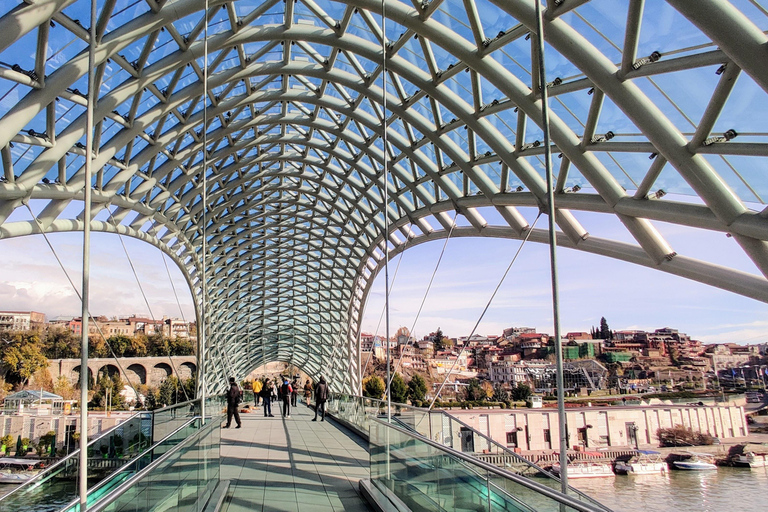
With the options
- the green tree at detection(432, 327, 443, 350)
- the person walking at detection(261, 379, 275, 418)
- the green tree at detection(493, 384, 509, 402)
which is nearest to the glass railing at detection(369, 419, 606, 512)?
the person walking at detection(261, 379, 275, 418)

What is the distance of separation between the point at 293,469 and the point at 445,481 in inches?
279

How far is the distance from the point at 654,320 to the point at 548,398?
16.6 m

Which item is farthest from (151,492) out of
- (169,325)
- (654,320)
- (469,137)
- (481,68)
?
(169,325)

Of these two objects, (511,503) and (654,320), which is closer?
(511,503)

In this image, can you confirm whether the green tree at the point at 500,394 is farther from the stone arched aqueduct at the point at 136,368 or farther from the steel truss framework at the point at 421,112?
the stone arched aqueduct at the point at 136,368

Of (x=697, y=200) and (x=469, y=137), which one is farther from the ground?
(x=469, y=137)

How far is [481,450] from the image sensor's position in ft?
50.4

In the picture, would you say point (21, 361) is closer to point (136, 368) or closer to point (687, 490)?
point (136, 368)

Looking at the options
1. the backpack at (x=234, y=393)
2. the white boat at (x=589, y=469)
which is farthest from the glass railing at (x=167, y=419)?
the white boat at (x=589, y=469)

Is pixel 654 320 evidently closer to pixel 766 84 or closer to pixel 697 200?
pixel 697 200

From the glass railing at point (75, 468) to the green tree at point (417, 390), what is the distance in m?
73.7

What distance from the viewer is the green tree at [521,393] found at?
57.5 metres

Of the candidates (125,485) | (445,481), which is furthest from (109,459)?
(445,481)

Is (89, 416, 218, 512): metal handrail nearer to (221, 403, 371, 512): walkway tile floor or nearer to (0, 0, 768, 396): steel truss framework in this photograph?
(221, 403, 371, 512): walkway tile floor
